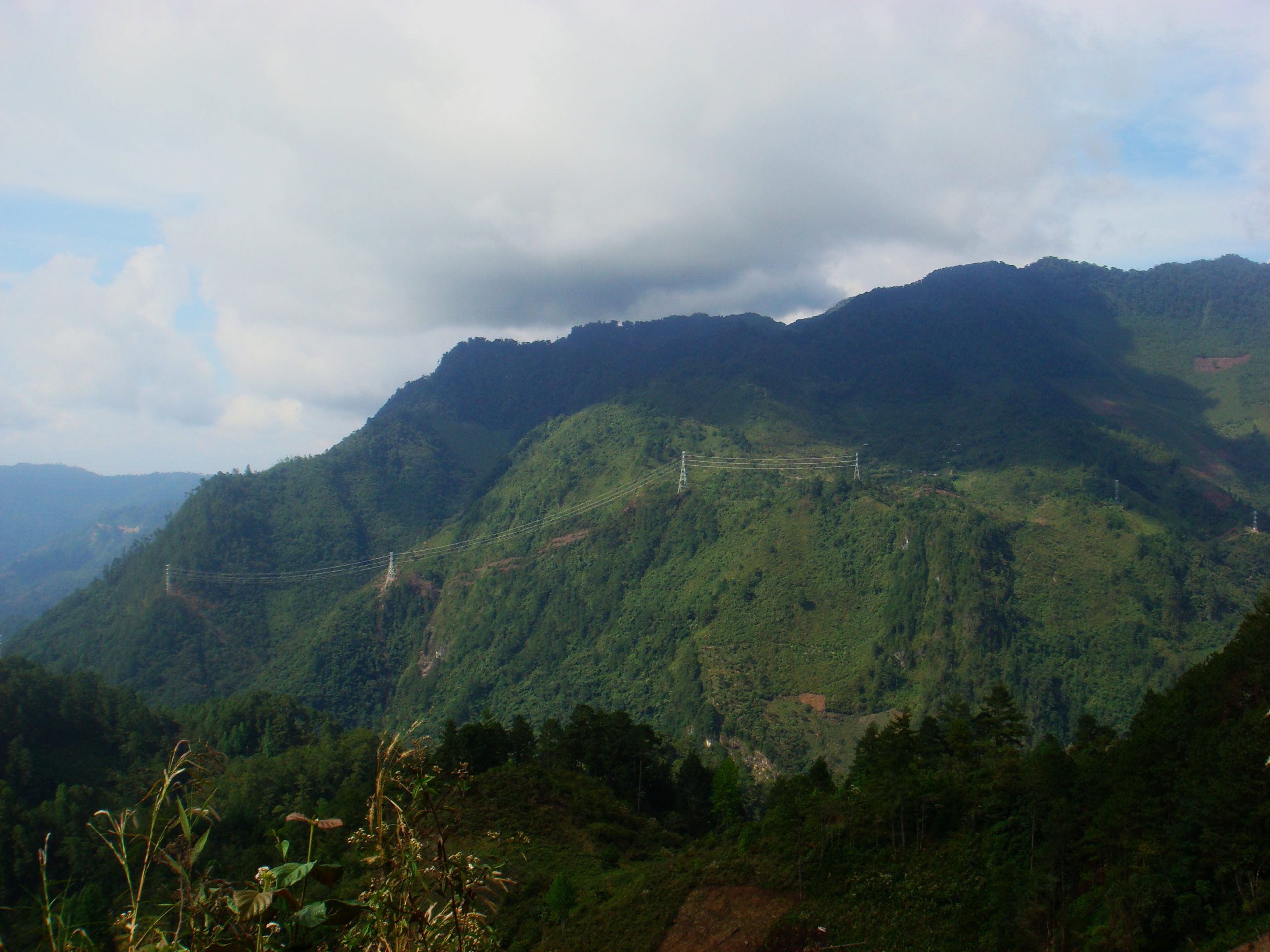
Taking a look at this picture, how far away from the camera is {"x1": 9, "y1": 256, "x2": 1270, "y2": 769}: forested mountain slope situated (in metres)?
84.0

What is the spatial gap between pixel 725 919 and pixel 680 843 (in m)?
16.0

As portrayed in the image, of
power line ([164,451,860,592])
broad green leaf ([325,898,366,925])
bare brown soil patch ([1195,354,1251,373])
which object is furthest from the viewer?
bare brown soil patch ([1195,354,1251,373])

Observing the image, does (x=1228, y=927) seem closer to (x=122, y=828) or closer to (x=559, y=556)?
(x=122, y=828)

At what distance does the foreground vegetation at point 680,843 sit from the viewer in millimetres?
4840

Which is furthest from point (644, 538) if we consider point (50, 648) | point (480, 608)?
point (50, 648)

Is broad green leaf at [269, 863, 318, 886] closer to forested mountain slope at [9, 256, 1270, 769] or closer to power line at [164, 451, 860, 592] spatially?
forested mountain slope at [9, 256, 1270, 769]

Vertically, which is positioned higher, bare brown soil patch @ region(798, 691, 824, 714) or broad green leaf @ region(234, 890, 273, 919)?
broad green leaf @ region(234, 890, 273, 919)

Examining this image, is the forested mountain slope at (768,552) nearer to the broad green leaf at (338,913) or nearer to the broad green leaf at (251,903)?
the broad green leaf at (338,913)

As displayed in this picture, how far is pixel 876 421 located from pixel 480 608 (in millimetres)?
87295

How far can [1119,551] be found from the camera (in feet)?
301

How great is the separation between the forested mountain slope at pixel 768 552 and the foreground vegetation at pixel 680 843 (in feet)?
119

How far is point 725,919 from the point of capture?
84.4 ft

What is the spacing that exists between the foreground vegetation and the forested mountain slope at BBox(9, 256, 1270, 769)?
Result: 3635 cm

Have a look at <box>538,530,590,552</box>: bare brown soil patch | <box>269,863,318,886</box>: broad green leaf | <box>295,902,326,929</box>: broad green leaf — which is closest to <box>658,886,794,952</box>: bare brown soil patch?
<box>295,902,326,929</box>: broad green leaf
